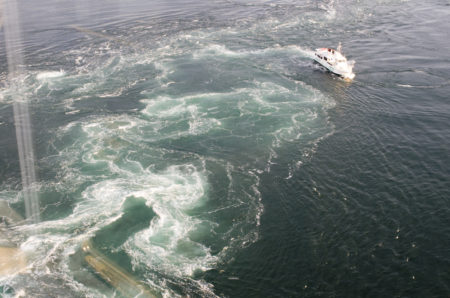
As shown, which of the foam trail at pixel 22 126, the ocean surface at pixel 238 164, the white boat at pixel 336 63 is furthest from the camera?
the white boat at pixel 336 63

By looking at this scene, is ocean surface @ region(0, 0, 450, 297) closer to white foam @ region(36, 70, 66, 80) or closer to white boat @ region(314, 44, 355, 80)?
white foam @ region(36, 70, 66, 80)

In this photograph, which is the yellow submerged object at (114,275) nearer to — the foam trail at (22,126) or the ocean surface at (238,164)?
the ocean surface at (238,164)

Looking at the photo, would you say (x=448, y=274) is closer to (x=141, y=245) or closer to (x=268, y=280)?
(x=268, y=280)

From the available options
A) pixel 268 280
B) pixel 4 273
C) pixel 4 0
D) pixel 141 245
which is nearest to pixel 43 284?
pixel 4 273

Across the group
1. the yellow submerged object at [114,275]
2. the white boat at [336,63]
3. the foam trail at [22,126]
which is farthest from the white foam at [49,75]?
the white boat at [336,63]

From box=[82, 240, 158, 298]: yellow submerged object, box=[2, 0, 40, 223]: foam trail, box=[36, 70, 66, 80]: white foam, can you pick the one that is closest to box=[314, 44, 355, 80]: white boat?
box=[36, 70, 66, 80]: white foam
